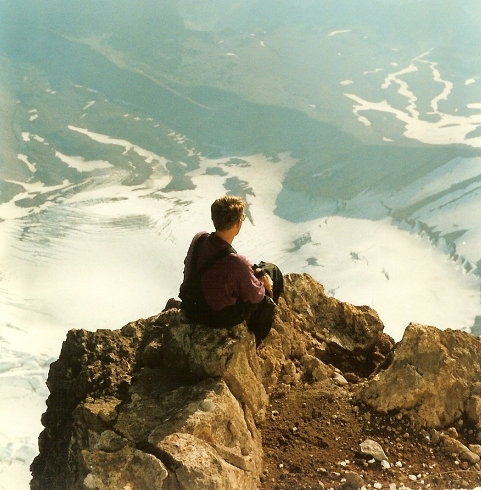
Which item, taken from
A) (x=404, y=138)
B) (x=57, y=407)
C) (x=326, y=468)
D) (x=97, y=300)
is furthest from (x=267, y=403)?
(x=404, y=138)

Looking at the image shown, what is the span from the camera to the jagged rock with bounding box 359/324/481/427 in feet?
27.5

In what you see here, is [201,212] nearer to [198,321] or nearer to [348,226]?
[348,226]

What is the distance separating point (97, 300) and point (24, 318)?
679 inches

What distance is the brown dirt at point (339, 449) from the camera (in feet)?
23.4

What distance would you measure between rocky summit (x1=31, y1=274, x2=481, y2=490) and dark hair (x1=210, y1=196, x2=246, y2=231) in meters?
1.88

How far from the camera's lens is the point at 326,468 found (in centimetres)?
730

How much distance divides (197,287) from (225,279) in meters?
0.46

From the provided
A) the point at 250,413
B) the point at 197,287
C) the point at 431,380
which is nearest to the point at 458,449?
the point at 431,380

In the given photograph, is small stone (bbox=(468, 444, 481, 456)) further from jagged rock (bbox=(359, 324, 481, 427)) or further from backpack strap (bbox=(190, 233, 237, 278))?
backpack strap (bbox=(190, 233, 237, 278))

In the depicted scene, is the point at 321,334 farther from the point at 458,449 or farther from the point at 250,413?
the point at 458,449

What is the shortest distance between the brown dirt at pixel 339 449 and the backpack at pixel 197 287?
2.13 meters

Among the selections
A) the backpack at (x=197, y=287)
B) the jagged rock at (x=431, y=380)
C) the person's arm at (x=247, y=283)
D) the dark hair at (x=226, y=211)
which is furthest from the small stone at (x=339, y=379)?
the dark hair at (x=226, y=211)

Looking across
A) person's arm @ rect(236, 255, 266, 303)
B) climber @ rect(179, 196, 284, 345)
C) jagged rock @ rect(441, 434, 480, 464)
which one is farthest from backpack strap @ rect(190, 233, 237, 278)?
jagged rock @ rect(441, 434, 480, 464)

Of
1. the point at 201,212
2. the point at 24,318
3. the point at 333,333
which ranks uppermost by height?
the point at 333,333
